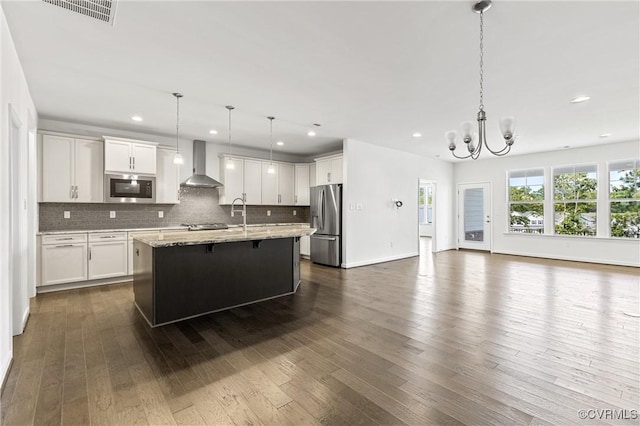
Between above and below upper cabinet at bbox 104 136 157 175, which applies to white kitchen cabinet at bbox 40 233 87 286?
below

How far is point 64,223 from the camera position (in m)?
4.84

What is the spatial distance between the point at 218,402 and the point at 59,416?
916mm

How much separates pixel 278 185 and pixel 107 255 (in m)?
3.64

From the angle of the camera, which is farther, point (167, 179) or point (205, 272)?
point (167, 179)

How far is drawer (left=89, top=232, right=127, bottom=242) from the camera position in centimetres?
473

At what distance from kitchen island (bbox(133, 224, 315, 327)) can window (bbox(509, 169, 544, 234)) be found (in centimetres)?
661

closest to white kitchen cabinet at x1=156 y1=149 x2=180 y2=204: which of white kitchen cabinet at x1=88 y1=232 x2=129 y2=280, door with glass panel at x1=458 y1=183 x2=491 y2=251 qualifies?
white kitchen cabinet at x1=88 y1=232 x2=129 y2=280

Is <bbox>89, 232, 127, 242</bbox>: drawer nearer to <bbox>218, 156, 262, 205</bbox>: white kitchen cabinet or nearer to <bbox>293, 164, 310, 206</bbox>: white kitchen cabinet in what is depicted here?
<bbox>218, 156, 262, 205</bbox>: white kitchen cabinet

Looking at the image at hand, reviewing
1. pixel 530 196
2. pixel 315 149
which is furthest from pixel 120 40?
pixel 530 196

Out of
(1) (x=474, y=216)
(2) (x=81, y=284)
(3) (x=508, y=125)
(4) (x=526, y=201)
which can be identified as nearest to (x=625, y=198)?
(4) (x=526, y=201)

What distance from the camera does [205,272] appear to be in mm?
3441

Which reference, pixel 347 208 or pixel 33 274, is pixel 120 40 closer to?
pixel 33 274

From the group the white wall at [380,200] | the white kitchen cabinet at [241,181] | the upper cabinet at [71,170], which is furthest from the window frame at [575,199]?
the upper cabinet at [71,170]

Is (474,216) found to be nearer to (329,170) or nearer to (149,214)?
(329,170)
